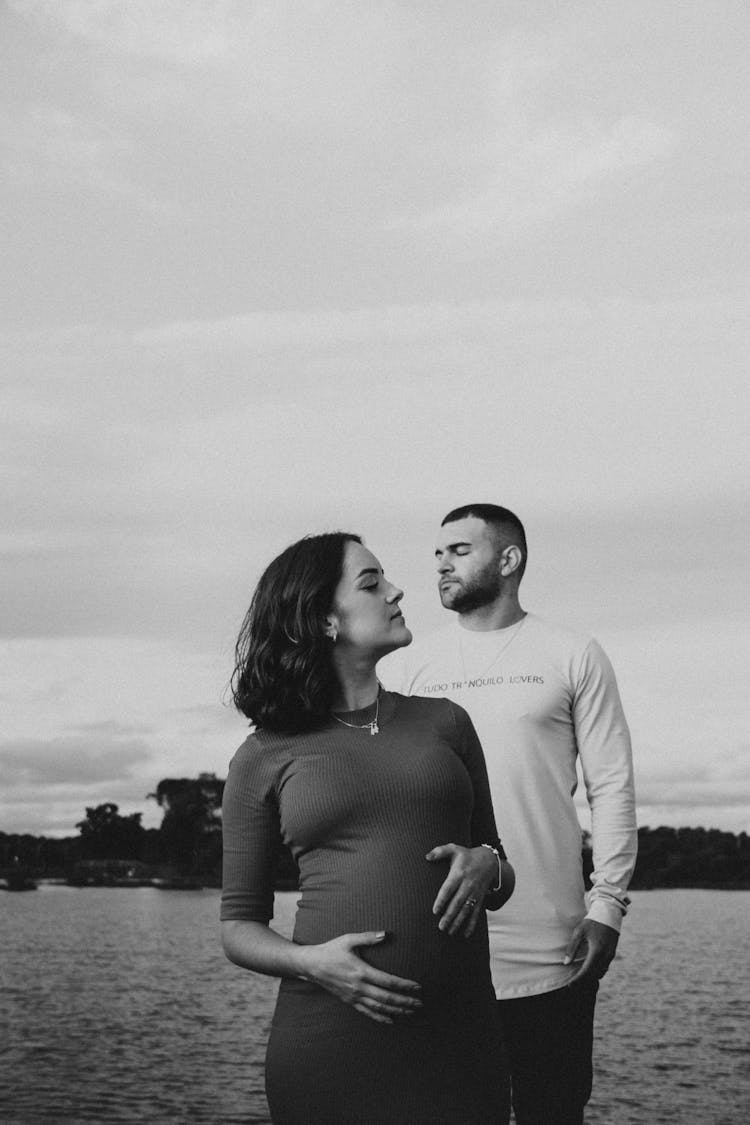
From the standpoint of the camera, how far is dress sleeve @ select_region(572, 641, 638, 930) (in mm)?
4809

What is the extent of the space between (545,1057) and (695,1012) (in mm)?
48272

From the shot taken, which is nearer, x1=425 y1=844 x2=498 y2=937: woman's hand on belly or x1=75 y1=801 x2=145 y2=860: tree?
x1=425 y1=844 x2=498 y2=937: woman's hand on belly

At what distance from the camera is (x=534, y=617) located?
5082 mm

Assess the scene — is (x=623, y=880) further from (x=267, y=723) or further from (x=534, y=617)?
(x=267, y=723)

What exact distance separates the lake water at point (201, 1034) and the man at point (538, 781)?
917 inches

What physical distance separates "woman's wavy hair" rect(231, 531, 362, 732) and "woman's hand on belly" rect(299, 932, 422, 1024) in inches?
20.9

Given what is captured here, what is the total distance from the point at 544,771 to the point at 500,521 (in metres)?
1.07

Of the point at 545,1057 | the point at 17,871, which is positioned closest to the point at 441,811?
the point at 545,1057

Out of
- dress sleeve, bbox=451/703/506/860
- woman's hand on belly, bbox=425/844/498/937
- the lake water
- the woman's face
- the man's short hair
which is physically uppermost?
the man's short hair

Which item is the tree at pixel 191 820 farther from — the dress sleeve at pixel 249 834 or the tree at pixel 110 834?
the dress sleeve at pixel 249 834

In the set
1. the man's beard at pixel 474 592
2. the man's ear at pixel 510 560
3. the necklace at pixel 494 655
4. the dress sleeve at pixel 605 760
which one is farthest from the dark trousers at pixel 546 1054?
the man's ear at pixel 510 560

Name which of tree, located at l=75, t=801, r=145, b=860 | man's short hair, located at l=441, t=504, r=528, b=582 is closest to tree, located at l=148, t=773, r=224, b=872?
tree, located at l=75, t=801, r=145, b=860

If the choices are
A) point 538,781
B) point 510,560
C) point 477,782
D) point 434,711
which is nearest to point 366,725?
point 434,711

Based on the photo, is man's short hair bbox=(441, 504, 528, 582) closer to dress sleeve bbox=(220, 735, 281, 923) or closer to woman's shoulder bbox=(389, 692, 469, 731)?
woman's shoulder bbox=(389, 692, 469, 731)
